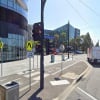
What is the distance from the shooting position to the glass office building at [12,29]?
4181 centimetres

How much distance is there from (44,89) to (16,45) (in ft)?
106

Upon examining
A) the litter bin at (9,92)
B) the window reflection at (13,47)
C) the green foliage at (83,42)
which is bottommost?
the litter bin at (9,92)

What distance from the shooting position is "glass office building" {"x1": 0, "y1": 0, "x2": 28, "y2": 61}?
41.8 meters

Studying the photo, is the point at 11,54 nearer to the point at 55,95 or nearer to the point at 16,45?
the point at 16,45

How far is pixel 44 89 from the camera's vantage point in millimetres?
14695

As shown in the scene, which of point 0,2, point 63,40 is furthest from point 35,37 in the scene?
point 63,40

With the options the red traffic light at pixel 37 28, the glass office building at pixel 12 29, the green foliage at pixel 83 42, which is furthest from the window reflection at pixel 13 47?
the green foliage at pixel 83 42

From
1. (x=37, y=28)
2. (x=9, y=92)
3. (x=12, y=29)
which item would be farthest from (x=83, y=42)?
(x=9, y=92)

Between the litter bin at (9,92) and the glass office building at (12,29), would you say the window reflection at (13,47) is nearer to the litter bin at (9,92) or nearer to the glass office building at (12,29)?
the glass office building at (12,29)

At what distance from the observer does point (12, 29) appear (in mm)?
44594

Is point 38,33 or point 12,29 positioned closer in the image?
point 38,33

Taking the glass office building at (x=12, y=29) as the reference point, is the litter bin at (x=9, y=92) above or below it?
below

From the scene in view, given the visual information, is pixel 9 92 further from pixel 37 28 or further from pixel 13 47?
pixel 13 47

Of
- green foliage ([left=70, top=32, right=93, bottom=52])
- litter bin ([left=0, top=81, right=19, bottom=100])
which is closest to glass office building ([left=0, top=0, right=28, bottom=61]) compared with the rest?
litter bin ([left=0, top=81, right=19, bottom=100])
